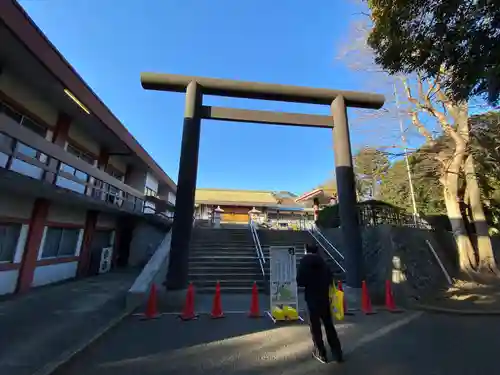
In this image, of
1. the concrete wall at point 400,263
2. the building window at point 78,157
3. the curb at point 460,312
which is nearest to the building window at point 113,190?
the building window at point 78,157

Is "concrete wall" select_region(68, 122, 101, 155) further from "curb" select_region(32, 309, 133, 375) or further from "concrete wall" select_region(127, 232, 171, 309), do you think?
"curb" select_region(32, 309, 133, 375)

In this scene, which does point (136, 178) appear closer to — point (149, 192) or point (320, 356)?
point (149, 192)

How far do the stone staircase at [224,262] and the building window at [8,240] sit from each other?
530 cm

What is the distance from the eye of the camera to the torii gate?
298 inches

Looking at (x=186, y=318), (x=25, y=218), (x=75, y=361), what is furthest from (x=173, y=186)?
(x=75, y=361)

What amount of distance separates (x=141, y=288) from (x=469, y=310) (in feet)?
27.7

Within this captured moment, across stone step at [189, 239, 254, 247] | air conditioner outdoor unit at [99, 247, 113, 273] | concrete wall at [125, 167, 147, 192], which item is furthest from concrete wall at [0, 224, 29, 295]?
concrete wall at [125, 167, 147, 192]

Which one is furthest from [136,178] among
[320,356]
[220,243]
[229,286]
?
[320,356]

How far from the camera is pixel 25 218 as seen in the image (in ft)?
27.6

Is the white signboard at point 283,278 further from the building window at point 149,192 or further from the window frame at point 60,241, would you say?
the building window at point 149,192

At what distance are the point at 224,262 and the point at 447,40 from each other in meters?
9.04

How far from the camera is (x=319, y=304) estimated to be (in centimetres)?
399

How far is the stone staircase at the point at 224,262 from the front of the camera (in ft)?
30.7

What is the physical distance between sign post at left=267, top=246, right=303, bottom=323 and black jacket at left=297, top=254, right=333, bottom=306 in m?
1.91
